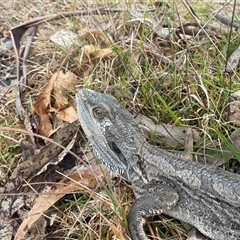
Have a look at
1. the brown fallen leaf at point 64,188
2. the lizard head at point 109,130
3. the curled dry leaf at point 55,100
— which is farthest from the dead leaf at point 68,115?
the brown fallen leaf at point 64,188

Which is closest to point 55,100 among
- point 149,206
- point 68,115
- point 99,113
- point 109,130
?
point 68,115

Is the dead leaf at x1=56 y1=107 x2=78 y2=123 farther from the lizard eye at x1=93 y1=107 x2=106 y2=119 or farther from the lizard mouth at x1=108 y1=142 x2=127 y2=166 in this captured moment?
the lizard mouth at x1=108 y1=142 x2=127 y2=166

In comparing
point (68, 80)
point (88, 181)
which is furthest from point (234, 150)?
point (68, 80)

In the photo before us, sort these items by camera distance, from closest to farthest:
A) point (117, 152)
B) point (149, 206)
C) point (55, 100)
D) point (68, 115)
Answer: point (149, 206)
point (117, 152)
point (68, 115)
point (55, 100)

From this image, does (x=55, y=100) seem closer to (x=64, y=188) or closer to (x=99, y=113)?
(x=99, y=113)

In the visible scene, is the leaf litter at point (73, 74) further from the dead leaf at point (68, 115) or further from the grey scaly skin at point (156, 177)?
the grey scaly skin at point (156, 177)

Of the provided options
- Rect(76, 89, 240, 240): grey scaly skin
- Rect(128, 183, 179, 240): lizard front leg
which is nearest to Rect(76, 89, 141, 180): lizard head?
Rect(76, 89, 240, 240): grey scaly skin
